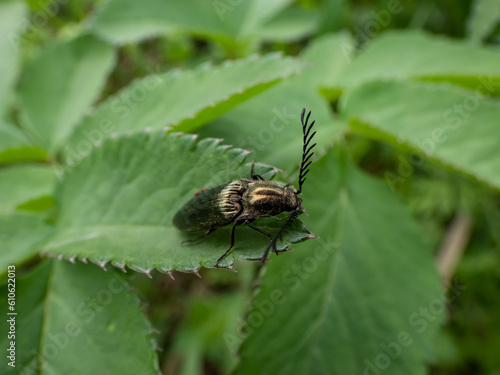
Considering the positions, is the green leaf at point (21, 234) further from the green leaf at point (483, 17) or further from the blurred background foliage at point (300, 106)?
the green leaf at point (483, 17)

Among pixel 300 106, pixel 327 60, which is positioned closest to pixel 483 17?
pixel 327 60

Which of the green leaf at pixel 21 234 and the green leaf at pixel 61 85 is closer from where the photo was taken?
the green leaf at pixel 21 234

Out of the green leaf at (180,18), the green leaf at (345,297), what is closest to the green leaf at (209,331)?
the green leaf at (345,297)

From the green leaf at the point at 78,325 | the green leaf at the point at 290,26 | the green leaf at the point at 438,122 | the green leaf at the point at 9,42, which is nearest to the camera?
the green leaf at the point at 78,325

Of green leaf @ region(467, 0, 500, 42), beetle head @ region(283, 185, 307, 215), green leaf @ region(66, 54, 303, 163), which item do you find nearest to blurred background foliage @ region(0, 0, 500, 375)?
green leaf @ region(467, 0, 500, 42)

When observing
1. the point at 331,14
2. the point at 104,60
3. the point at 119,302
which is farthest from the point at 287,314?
the point at 331,14

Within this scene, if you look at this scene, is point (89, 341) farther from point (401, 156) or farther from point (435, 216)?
point (435, 216)

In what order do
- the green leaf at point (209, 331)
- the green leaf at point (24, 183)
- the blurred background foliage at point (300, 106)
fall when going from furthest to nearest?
the green leaf at point (209, 331), the blurred background foliage at point (300, 106), the green leaf at point (24, 183)

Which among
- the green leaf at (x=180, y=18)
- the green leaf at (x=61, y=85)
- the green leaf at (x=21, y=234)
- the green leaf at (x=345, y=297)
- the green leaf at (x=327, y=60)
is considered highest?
the green leaf at (x=180, y=18)
